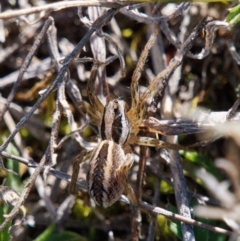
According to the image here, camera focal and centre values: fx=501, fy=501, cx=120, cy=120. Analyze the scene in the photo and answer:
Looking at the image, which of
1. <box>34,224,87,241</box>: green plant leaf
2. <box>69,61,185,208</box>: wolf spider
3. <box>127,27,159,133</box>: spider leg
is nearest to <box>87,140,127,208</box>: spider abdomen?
<box>69,61,185,208</box>: wolf spider

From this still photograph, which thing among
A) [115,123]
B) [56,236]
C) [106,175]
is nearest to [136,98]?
[115,123]

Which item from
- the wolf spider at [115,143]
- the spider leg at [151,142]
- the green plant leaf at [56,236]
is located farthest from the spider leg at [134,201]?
the green plant leaf at [56,236]

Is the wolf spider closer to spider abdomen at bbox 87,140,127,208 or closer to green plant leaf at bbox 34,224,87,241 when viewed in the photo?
spider abdomen at bbox 87,140,127,208

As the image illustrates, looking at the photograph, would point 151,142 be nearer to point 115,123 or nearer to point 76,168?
point 115,123

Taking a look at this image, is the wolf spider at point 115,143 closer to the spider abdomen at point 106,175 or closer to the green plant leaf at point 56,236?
the spider abdomen at point 106,175

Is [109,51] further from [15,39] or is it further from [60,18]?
[15,39]

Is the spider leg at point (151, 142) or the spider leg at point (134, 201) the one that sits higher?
the spider leg at point (151, 142)

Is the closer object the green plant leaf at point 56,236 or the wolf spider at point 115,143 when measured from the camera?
the wolf spider at point 115,143
